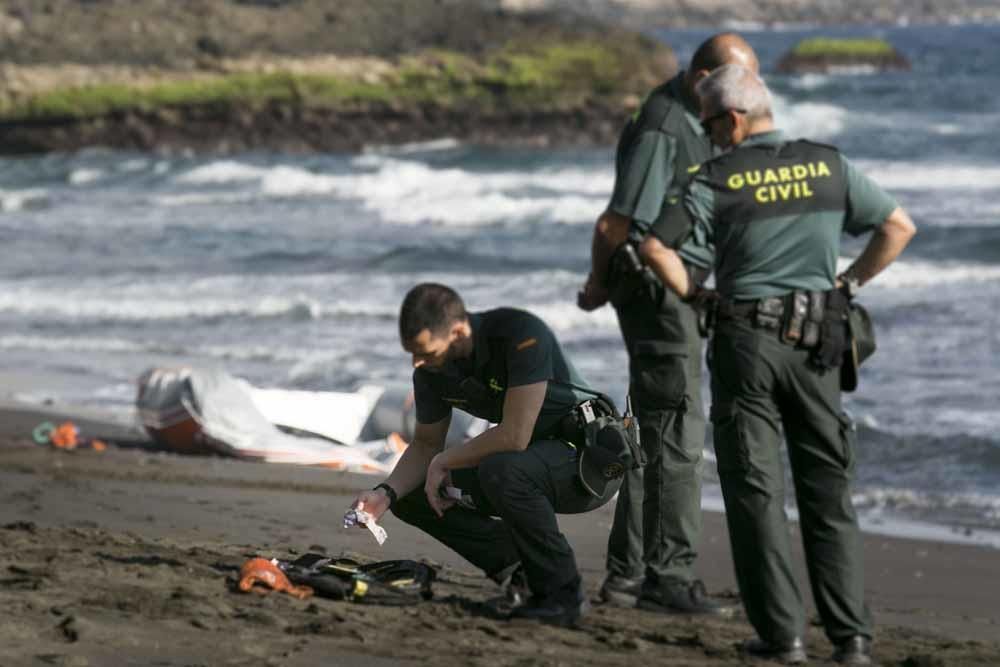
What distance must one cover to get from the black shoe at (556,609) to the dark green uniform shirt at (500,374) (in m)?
0.49

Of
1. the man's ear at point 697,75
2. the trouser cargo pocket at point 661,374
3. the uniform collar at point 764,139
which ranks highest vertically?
the man's ear at point 697,75

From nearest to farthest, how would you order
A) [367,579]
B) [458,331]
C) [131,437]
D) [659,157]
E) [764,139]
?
→ [764,139] < [458,331] < [367,579] < [659,157] < [131,437]

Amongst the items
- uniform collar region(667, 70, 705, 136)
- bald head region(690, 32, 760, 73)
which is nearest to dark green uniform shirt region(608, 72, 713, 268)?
uniform collar region(667, 70, 705, 136)

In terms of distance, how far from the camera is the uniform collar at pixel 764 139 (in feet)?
15.7

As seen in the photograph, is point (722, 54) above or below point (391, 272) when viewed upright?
above

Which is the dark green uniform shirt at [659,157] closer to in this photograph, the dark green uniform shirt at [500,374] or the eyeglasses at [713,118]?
the dark green uniform shirt at [500,374]

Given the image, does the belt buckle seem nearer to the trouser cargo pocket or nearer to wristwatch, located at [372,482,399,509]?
the trouser cargo pocket

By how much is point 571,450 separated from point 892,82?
6118cm

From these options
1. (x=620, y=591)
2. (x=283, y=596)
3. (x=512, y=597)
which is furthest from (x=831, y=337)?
(x=283, y=596)

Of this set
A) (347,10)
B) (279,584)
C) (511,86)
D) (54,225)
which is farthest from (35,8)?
(279,584)

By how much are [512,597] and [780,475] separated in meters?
1.03

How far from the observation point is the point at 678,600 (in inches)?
226

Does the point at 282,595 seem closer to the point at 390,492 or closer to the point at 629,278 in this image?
the point at 390,492

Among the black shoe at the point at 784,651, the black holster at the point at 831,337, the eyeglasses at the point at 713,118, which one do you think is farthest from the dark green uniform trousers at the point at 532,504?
the eyeglasses at the point at 713,118
